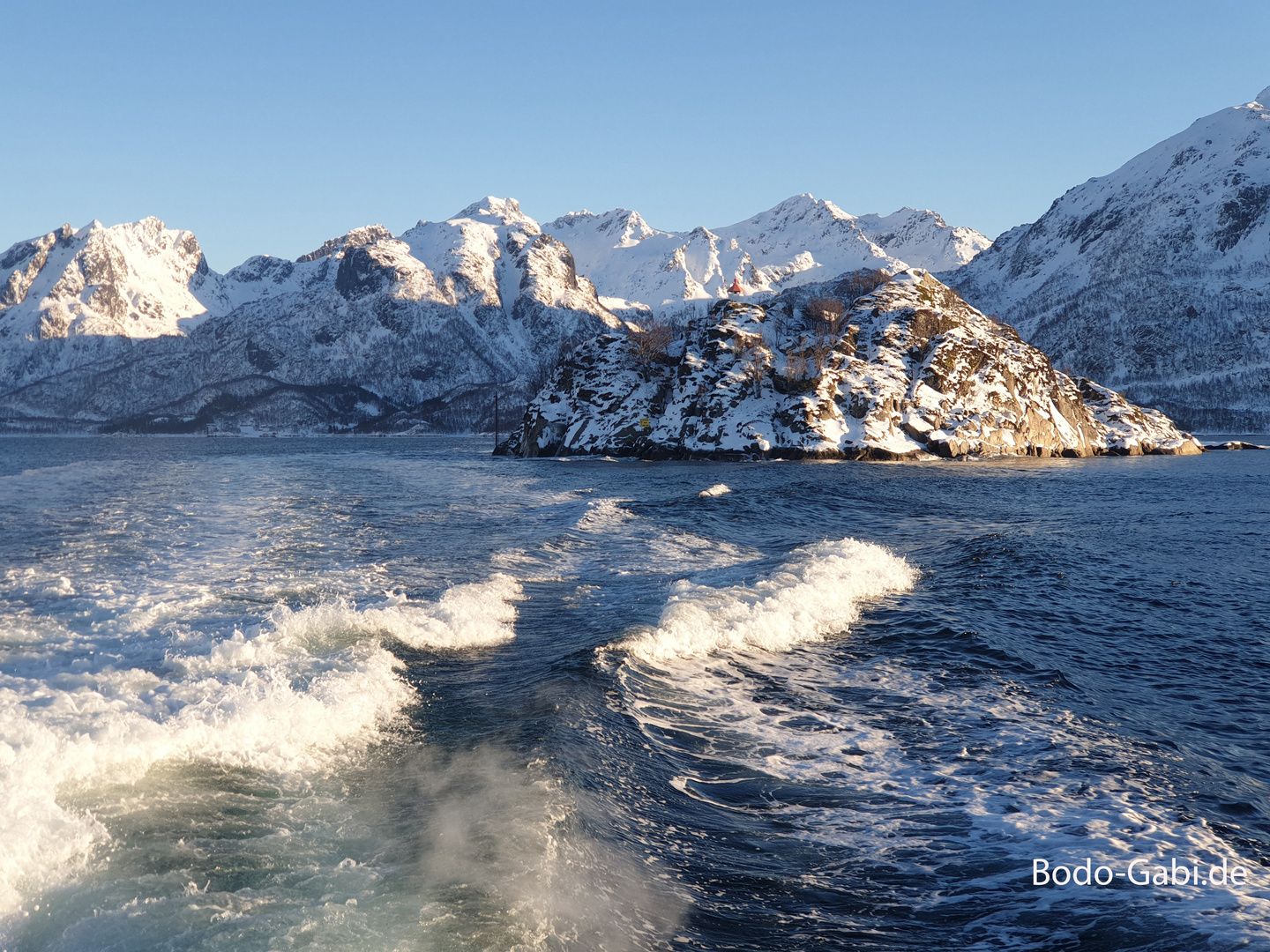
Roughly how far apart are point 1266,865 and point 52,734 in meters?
14.5

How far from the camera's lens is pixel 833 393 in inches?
3713

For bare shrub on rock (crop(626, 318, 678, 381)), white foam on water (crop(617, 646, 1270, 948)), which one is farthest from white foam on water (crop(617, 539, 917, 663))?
bare shrub on rock (crop(626, 318, 678, 381))

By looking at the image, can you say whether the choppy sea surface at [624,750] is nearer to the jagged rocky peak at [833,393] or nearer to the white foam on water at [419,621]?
the white foam on water at [419,621]

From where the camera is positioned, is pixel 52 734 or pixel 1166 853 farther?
pixel 52 734

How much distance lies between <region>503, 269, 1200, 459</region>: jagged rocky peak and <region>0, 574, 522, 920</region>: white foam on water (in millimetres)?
79719

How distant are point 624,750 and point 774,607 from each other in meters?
8.07

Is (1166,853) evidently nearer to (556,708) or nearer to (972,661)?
(972,661)

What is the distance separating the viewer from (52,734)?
9.98 metres

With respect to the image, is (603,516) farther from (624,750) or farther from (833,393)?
(833,393)

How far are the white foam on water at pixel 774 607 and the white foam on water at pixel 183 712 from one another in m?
3.73

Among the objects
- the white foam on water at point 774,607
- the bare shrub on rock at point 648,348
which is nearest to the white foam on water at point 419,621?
the white foam on water at point 774,607

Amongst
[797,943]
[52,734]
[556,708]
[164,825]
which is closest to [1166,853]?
[797,943]

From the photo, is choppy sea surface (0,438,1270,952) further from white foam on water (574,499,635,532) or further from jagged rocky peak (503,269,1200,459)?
jagged rocky peak (503,269,1200,459)

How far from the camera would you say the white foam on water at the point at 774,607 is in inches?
640
